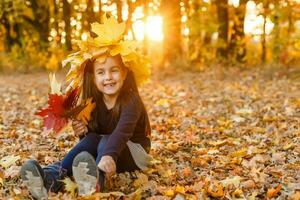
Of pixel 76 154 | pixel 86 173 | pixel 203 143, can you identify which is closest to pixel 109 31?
pixel 76 154

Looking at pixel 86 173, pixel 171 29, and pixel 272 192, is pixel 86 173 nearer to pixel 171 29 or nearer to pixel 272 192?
pixel 272 192

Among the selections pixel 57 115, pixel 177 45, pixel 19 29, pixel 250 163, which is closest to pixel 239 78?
pixel 177 45

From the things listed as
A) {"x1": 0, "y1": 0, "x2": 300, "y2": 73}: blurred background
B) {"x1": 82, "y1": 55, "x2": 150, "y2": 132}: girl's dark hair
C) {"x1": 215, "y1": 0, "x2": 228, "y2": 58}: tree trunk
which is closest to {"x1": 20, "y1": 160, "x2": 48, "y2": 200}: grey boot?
{"x1": 82, "y1": 55, "x2": 150, "y2": 132}: girl's dark hair

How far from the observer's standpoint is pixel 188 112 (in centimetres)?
760

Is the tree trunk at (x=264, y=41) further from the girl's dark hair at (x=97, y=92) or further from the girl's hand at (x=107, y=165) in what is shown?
the girl's hand at (x=107, y=165)

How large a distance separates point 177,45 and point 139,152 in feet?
31.6

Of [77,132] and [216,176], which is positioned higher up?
[77,132]

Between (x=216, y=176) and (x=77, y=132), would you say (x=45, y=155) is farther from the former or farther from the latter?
(x=216, y=176)

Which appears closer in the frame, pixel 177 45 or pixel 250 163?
pixel 250 163

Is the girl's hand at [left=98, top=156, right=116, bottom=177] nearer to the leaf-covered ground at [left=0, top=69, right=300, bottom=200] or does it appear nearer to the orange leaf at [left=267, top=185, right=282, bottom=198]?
the leaf-covered ground at [left=0, top=69, right=300, bottom=200]

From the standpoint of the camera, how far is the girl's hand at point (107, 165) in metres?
3.67

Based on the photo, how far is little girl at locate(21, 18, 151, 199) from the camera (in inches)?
150

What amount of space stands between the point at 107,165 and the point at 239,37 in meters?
10.6

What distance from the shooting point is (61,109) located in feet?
13.1
